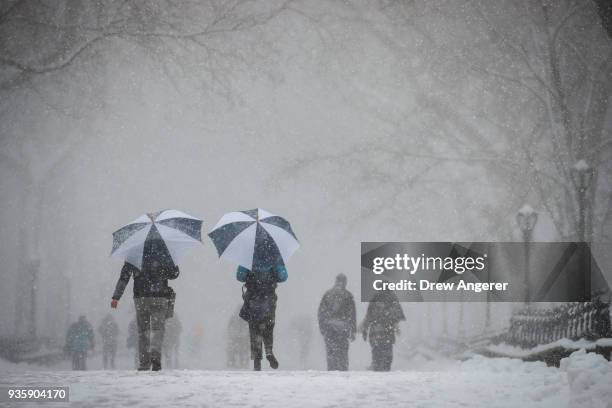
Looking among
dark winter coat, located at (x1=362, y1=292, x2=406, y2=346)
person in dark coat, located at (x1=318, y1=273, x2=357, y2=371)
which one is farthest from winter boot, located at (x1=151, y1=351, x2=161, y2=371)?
dark winter coat, located at (x1=362, y1=292, x2=406, y2=346)

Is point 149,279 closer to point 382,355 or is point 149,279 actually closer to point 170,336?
point 382,355

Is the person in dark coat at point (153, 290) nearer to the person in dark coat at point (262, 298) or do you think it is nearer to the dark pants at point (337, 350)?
the person in dark coat at point (262, 298)

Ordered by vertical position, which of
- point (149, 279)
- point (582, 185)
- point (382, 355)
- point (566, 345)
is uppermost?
point (582, 185)

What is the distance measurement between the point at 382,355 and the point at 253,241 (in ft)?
12.9

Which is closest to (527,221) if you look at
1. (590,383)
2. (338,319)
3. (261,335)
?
(338,319)

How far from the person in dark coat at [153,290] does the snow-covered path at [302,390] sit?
0.53 metres

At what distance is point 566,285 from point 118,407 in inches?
568

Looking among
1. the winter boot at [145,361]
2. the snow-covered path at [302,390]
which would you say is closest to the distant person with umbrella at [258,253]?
the snow-covered path at [302,390]

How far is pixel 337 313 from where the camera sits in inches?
412

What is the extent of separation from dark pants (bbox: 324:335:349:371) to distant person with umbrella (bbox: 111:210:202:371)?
365 centimetres

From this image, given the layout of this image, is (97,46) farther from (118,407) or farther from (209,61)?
(118,407)

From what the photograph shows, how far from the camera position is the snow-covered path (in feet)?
17.1

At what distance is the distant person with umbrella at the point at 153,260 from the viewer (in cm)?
738

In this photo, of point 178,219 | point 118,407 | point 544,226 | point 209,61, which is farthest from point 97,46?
point 544,226
